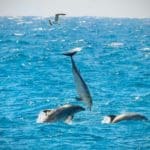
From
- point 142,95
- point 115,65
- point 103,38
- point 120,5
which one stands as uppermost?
point 120,5

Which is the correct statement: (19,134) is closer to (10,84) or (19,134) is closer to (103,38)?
(10,84)

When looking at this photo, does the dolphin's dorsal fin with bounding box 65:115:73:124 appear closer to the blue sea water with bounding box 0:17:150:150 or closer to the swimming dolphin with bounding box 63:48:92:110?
the blue sea water with bounding box 0:17:150:150

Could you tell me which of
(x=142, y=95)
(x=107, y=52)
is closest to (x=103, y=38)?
(x=107, y=52)

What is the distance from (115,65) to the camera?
2900 mm

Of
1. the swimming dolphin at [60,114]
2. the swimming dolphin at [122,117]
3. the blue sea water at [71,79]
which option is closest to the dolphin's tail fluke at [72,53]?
the blue sea water at [71,79]

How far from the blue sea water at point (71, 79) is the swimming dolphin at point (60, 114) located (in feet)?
0.11

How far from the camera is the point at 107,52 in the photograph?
2.91 m

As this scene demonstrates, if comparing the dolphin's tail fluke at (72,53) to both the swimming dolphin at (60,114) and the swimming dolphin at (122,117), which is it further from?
the swimming dolphin at (122,117)

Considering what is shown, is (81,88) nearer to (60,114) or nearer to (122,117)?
(60,114)

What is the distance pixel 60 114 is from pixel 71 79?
26 centimetres

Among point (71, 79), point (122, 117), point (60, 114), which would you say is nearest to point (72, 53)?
point (71, 79)

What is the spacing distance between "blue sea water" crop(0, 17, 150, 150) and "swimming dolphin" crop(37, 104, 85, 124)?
3 centimetres

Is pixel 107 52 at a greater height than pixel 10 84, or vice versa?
pixel 107 52

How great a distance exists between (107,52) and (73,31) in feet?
0.93
